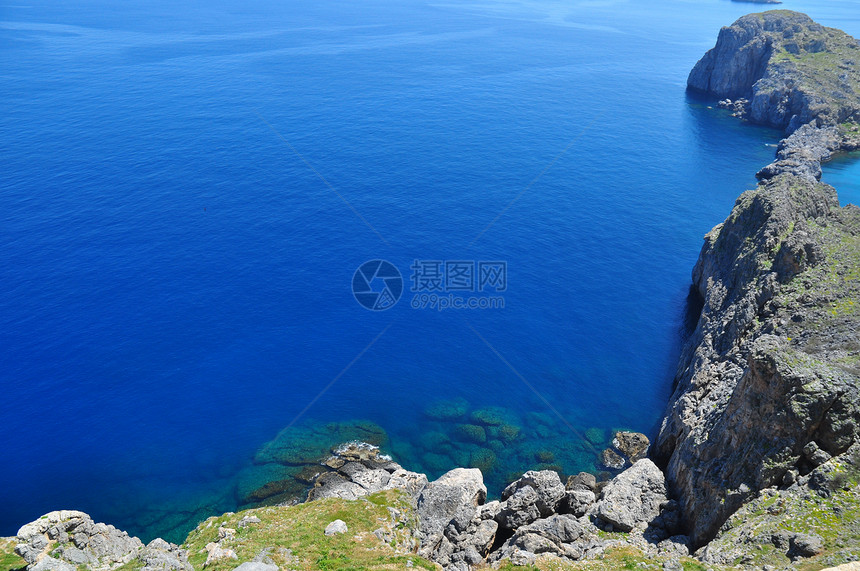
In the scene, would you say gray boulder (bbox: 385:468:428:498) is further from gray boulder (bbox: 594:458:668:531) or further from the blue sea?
gray boulder (bbox: 594:458:668:531)

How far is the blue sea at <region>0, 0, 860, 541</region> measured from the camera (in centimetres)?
7750

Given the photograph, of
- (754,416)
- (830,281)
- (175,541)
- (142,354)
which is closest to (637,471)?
(754,416)

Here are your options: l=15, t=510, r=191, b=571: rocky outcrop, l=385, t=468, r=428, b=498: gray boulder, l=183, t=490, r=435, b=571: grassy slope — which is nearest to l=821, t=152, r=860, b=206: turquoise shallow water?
l=385, t=468, r=428, b=498: gray boulder

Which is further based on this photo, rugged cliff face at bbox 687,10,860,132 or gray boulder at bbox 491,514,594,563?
rugged cliff face at bbox 687,10,860,132

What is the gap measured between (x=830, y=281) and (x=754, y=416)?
26.3m

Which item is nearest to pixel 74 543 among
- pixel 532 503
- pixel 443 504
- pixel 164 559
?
pixel 164 559

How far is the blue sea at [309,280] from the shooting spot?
77.5 meters

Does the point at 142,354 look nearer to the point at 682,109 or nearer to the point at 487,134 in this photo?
the point at 487,134

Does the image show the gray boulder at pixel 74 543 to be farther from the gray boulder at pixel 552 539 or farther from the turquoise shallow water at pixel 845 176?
the turquoise shallow water at pixel 845 176

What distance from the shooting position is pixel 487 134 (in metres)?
171

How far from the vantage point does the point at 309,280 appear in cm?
10900

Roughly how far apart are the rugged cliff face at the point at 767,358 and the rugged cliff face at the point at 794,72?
92747mm

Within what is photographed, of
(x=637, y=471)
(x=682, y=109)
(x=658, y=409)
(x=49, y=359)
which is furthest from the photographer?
(x=682, y=109)

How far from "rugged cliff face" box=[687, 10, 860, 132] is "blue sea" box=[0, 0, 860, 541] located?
979 cm
